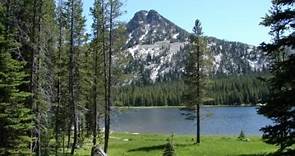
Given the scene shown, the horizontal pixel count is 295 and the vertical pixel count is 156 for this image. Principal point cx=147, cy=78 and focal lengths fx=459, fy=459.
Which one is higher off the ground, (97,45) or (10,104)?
(97,45)

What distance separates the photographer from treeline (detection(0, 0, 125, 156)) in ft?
85.5

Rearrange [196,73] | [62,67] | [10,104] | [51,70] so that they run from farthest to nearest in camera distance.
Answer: [196,73], [62,67], [51,70], [10,104]

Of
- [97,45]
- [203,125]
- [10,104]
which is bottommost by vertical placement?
[203,125]

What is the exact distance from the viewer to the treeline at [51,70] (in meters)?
26.1

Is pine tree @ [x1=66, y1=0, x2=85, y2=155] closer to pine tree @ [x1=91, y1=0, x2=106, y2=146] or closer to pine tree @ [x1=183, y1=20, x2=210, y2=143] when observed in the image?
pine tree @ [x1=91, y1=0, x2=106, y2=146]

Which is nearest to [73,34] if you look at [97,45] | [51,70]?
[97,45]

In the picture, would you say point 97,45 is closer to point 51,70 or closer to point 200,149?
point 51,70

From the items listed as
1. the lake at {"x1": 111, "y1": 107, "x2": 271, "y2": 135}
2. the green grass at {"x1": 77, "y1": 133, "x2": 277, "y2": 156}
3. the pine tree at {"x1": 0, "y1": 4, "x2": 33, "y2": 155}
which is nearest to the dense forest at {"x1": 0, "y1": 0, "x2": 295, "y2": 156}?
the pine tree at {"x1": 0, "y1": 4, "x2": 33, "y2": 155}

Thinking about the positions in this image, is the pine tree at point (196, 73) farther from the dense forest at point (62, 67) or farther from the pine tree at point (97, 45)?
the pine tree at point (97, 45)

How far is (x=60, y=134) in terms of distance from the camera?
1864 inches

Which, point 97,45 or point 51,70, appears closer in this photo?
point 51,70

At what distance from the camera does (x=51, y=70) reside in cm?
3512

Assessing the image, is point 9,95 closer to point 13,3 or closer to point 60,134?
point 13,3

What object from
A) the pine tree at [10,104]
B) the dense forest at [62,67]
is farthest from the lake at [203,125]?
the pine tree at [10,104]
